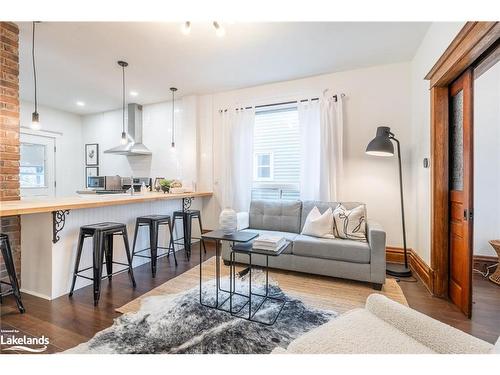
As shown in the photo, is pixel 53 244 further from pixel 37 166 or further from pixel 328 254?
pixel 37 166

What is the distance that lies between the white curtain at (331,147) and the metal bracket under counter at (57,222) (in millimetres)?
3116

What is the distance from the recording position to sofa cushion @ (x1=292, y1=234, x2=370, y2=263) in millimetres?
2639

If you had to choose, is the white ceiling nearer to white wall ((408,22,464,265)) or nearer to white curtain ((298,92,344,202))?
white wall ((408,22,464,265))

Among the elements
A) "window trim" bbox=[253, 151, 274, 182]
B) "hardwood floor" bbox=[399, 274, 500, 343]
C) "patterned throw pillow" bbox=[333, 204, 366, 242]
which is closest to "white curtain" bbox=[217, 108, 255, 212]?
"window trim" bbox=[253, 151, 274, 182]

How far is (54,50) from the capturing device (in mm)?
3039

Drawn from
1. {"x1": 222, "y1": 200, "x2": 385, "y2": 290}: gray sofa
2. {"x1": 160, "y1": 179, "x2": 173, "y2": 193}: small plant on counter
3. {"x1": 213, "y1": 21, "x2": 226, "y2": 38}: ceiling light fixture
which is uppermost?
{"x1": 213, "y1": 21, "x2": 226, "y2": 38}: ceiling light fixture

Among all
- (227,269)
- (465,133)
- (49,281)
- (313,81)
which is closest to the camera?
(465,133)

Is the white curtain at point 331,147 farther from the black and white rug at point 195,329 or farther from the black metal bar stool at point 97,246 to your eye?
the black metal bar stool at point 97,246

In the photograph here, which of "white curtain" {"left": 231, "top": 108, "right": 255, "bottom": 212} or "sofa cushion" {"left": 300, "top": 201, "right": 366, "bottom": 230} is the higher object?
"white curtain" {"left": 231, "top": 108, "right": 255, "bottom": 212}

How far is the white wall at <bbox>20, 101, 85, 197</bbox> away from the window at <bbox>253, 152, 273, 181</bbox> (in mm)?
4623
